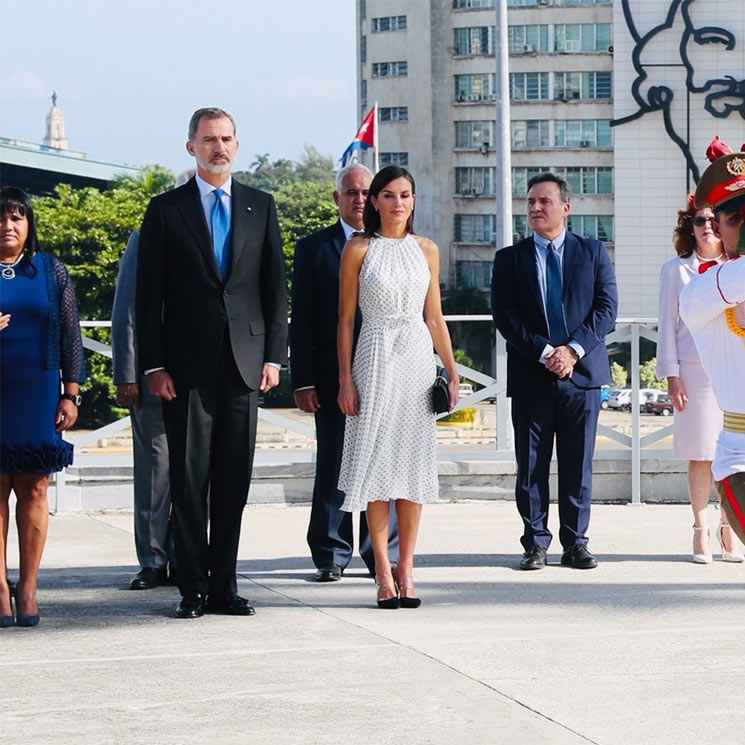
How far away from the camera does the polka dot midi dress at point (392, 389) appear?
266 inches

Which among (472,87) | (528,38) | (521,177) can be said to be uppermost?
(528,38)

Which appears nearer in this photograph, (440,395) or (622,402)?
(440,395)

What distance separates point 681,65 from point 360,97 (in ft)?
65.2

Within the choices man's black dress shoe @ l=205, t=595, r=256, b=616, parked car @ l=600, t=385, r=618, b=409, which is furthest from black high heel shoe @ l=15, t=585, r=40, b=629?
parked car @ l=600, t=385, r=618, b=409

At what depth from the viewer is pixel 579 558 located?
778 cm

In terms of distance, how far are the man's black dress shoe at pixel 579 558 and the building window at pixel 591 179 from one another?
273ft

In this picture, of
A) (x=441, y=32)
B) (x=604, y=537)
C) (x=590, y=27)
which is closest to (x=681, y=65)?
(x=590, y=27)

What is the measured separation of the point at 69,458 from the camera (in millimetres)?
6438

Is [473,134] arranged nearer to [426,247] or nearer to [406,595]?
[426,247]

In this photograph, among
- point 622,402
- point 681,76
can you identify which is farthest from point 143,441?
point 681,76

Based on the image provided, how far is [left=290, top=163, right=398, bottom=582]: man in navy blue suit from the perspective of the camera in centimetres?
743

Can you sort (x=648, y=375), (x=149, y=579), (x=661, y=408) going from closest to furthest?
1. (x=149, y=579)
2. (x=661, y=408)
3. (x=648, y=375)

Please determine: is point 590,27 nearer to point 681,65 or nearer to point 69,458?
point 681,65

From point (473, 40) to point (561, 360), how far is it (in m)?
86.5
